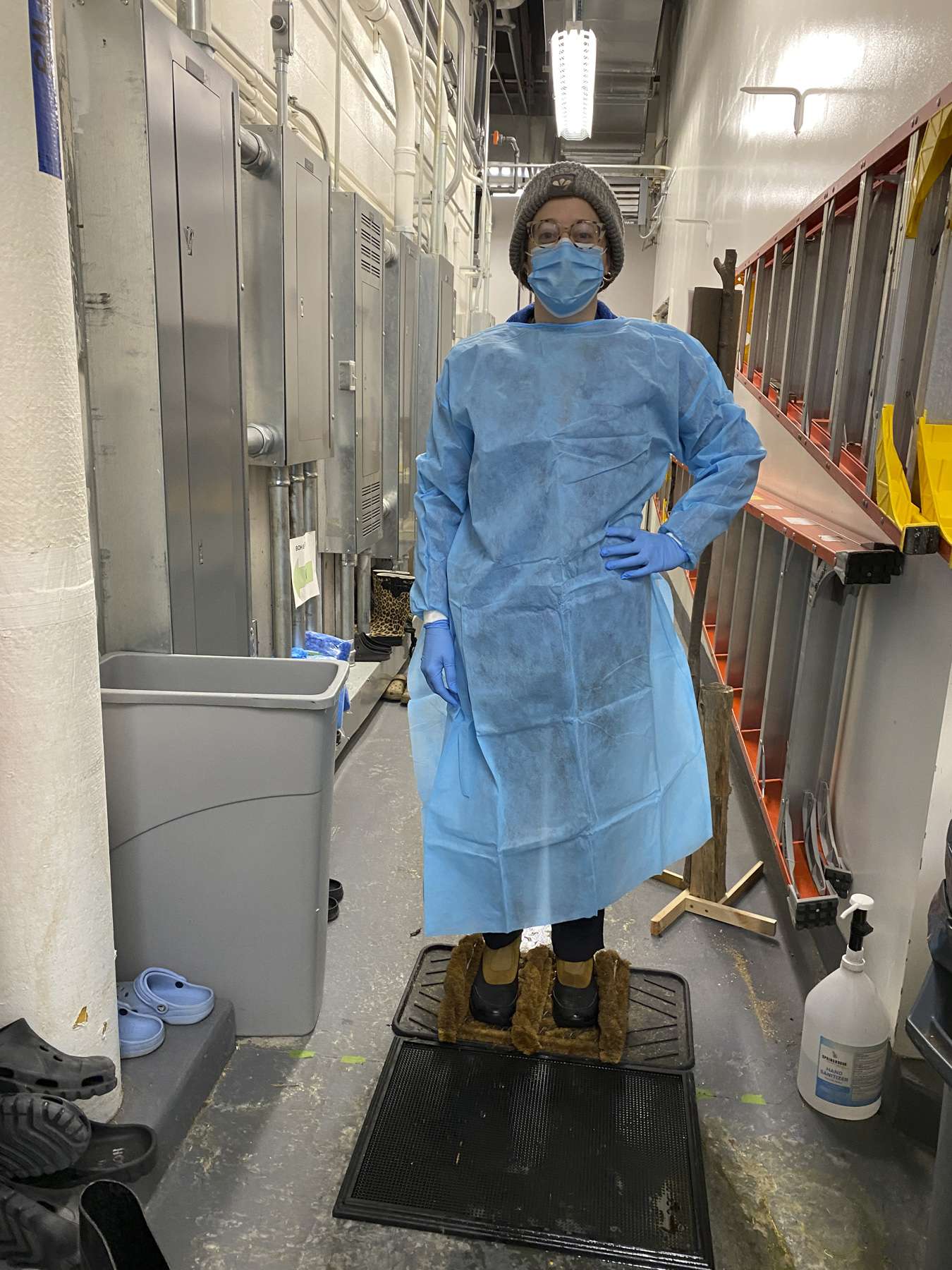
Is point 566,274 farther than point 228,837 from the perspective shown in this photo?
No

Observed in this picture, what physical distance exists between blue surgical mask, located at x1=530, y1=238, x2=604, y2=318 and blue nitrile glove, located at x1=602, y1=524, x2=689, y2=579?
0.38m

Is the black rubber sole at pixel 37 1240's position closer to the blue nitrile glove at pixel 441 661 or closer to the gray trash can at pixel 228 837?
the gray trash can at pixel 228 837

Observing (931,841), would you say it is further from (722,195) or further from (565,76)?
(565,76)

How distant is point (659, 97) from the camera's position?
8.20 meters

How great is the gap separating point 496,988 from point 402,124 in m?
3.26

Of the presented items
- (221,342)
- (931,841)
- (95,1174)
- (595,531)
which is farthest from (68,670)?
(931,841)

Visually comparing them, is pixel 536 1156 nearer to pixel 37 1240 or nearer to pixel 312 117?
pixel 37 1240

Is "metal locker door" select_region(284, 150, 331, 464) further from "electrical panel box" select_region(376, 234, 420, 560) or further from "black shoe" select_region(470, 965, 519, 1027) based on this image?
"black shoe" select_region(470, 965, 519, 1027)

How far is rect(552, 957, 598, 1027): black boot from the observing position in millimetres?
1757

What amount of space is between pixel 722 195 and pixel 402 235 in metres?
1.58

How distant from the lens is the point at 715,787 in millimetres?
2158

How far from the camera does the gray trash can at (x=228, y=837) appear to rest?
155 cm

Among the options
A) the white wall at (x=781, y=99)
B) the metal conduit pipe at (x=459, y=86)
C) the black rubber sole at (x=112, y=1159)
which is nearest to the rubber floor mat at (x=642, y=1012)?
the black rubber sole at (x=112, y=1159)

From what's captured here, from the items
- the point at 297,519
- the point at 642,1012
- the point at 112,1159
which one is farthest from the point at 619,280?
the point at 112,1159
